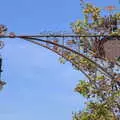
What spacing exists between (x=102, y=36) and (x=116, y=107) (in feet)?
49.6

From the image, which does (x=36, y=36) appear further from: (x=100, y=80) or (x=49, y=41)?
(x=100, y=80)

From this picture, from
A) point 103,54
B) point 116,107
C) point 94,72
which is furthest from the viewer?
point 94,72

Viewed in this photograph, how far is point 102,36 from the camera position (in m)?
15.9

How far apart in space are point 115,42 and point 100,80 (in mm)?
Result: 16015

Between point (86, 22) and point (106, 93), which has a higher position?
point (86, 22)

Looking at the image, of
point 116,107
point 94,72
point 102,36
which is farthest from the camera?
point 94,72

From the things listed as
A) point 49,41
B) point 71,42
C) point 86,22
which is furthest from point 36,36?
point 86,22

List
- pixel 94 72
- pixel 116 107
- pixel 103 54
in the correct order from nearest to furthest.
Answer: pixel 103 54 < pixel 116 107 < pixel 94 72

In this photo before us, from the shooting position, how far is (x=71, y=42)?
17.3m

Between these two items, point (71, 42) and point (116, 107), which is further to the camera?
point (116, 107)

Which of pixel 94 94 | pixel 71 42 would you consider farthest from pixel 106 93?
pixel 71 42

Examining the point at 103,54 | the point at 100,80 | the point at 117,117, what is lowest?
the point at 117,117

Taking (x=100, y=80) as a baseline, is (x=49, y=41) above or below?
above

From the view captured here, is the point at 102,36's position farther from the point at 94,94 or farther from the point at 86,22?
the point at 86,22
